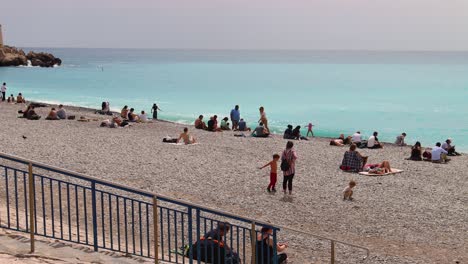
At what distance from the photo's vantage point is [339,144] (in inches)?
998

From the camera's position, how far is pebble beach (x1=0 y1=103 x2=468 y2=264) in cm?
1192

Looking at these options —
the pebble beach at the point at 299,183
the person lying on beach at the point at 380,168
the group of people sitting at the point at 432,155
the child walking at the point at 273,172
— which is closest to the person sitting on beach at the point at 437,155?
the group of people sitting at the point at 432,155

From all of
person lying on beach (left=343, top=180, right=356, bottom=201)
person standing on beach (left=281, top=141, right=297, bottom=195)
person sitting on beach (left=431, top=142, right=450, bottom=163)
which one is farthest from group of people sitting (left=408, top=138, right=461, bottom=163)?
person standing on beach (left=281, top=141, right=297, bottom=195)

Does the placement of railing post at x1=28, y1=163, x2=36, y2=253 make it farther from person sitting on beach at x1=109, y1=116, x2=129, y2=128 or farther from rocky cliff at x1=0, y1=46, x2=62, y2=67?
rocky cliff at x1=0, y1=46, x2=62, y2=67

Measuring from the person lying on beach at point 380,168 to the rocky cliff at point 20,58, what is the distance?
105088 millimetres

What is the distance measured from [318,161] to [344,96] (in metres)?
57.6

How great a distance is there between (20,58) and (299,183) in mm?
111693

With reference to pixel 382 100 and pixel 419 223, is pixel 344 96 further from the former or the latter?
pixel 419 223

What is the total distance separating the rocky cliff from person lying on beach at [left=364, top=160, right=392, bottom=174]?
105 meters

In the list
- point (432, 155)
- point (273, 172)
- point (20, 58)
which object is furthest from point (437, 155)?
point (20, 58)

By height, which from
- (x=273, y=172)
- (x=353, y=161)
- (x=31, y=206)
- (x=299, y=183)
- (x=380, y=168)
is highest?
(x=31, y=206)

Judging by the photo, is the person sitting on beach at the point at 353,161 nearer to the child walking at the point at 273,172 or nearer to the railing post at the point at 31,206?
the child walking at the point at 273,172

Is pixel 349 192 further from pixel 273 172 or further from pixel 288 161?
pixel 273 172

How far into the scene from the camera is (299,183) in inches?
643
